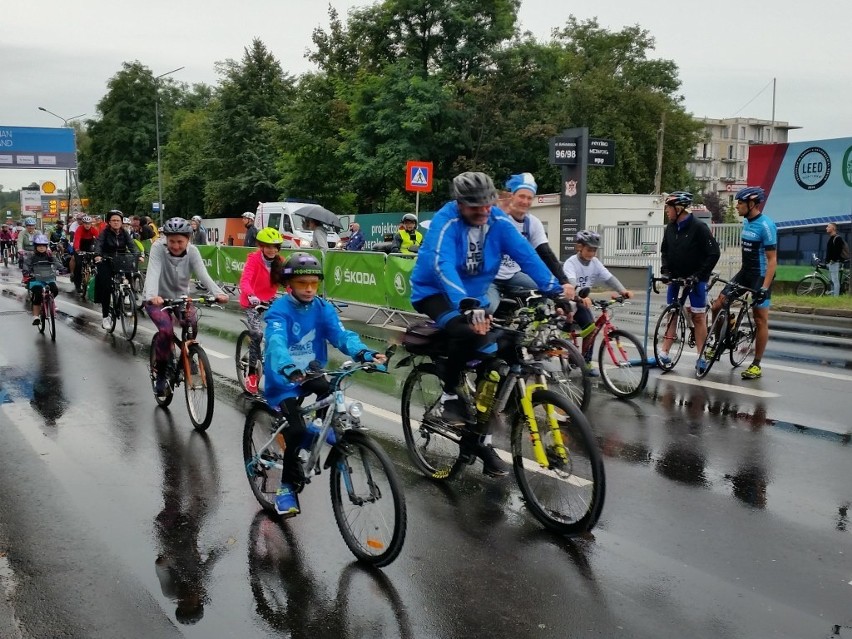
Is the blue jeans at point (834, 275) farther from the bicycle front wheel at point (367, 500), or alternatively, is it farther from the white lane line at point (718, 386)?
the bicycle front wheel at point (367, 500)

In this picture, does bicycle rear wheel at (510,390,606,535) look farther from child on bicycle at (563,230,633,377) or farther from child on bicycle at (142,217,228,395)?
child on bicycle at (142,217,228,395)

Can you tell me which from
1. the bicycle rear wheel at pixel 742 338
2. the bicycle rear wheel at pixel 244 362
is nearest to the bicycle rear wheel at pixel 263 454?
the bicycle rear wheel at pixel 244 362

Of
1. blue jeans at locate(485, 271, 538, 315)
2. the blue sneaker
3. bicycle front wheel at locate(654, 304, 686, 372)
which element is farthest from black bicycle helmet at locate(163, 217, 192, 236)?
bicycle front wheel at locate(654, 304, 686, 372)

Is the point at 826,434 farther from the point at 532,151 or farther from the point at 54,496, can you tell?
the point at 532,151

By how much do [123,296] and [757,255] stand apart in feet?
31.7

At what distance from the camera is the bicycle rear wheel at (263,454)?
16.9 feet

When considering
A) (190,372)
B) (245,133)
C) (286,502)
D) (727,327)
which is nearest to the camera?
(286,502)

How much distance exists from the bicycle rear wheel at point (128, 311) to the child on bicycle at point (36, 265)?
3.39 ft

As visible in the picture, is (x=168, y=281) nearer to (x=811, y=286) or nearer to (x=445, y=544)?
(x=445, y=544)

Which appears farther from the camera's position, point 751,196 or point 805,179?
point 805,179

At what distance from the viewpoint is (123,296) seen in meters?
13.5

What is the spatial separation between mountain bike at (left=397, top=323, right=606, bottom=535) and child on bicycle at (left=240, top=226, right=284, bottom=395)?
297 centimetres

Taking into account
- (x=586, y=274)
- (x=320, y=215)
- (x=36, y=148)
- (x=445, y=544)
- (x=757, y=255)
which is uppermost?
(x=36, y=148)

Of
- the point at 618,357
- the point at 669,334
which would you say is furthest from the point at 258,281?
the point at 669,334
